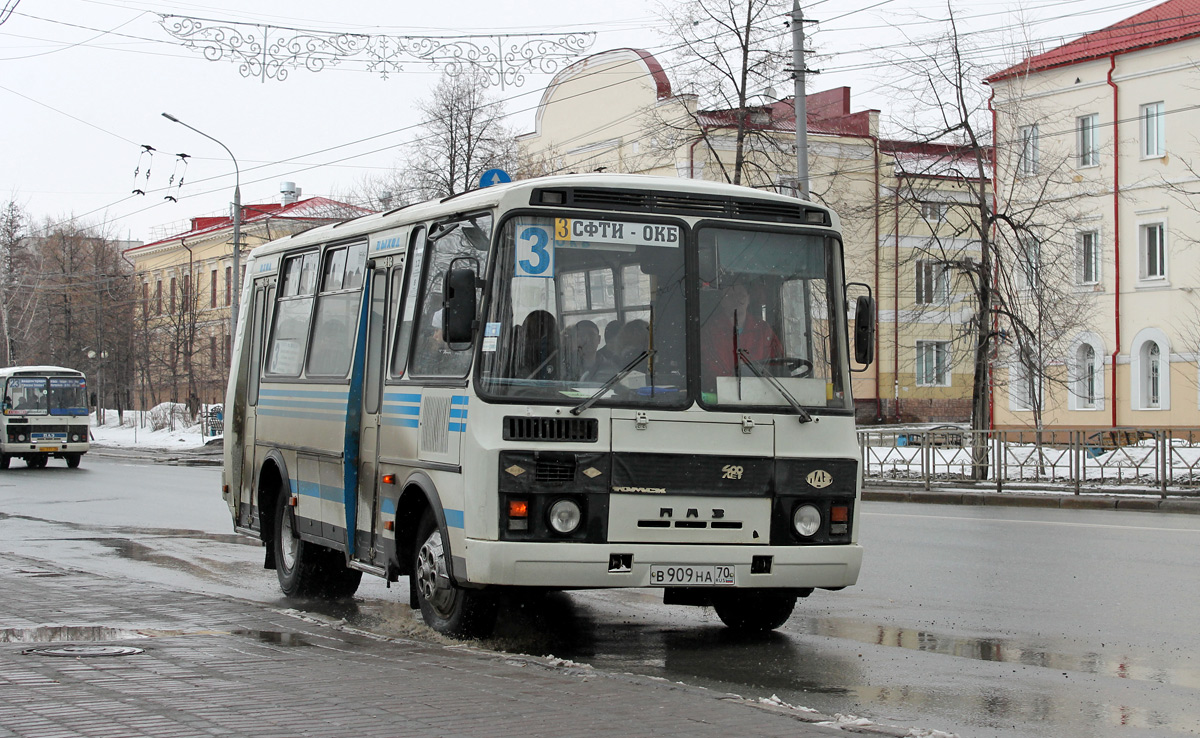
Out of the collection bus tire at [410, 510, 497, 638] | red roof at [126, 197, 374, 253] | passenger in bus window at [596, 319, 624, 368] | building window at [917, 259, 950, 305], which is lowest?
bus tire at [410, 510, 497, 638]

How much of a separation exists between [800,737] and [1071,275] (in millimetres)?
39742

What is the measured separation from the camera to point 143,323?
70312 millimetres

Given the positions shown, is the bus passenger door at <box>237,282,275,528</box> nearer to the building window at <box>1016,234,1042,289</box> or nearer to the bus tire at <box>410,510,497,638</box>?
the bus tire at <box>410,510,497,638</box>

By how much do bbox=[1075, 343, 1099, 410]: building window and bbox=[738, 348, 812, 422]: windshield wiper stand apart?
1436 inches

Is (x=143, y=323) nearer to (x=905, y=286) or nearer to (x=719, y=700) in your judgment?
(x=905, y=286)

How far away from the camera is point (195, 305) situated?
219 feet

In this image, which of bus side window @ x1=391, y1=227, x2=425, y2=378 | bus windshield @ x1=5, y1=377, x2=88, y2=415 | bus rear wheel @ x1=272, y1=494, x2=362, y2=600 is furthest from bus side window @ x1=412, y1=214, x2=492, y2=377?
bus windshield @ x1=5, y1=377, x2=88, y2=415

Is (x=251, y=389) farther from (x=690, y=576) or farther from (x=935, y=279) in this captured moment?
(x=935, y=279)

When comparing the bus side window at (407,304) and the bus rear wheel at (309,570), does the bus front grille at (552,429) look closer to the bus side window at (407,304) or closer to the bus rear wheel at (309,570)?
the bus side window at (407,304)

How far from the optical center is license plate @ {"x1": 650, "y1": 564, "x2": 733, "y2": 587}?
27.7 feet

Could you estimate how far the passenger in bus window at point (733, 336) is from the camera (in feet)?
28.6

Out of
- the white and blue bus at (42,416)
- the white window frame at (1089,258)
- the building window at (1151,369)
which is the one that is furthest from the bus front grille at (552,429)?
the white window frame at (1089,258)

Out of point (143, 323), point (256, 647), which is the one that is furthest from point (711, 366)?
point (143, 323)

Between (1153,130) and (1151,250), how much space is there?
360cm
